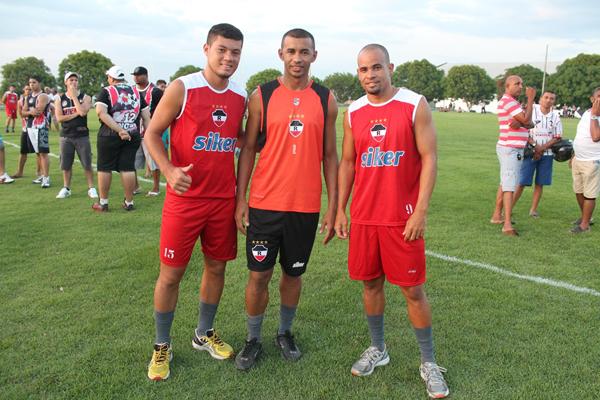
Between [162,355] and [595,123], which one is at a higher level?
[595,123]

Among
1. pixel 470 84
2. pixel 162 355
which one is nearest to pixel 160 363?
pixel 162 355

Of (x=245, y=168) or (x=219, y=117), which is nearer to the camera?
(x=219, y=117)

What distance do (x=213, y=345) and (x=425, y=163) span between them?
1.95 metres

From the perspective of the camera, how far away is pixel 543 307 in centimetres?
428

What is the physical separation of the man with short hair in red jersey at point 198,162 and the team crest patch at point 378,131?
2.99ft

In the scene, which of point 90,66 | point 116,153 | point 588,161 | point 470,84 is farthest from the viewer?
point 470,84

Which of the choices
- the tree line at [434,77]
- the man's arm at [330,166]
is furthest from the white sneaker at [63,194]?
the tree line at [434,77]

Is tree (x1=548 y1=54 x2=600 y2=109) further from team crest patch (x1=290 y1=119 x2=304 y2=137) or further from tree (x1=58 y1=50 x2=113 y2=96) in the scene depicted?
team crest patch (x1=290 y1=119 x2=304 y2=137)

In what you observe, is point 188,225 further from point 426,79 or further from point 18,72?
point 426,79

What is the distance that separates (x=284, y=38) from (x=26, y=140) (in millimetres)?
8581

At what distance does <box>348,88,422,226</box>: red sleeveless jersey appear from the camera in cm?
299

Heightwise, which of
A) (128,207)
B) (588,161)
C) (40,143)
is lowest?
(128,207)

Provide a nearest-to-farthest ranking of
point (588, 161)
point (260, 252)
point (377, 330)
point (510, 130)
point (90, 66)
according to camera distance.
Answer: point (260, 252)
point (377, 330)
point (510, 130)
point (588, 161)
point (90, 66)

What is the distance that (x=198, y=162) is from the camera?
125 inches
